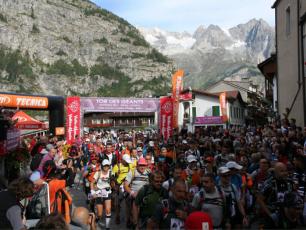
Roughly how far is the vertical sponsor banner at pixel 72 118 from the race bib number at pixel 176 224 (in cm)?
1654

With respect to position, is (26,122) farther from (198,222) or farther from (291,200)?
(198,222)

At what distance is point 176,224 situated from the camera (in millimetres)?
5336

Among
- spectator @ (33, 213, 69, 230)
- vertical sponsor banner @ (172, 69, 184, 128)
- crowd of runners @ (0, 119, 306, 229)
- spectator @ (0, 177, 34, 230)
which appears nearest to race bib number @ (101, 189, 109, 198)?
A: crowd of runners @ (0, 119, 306, 229)

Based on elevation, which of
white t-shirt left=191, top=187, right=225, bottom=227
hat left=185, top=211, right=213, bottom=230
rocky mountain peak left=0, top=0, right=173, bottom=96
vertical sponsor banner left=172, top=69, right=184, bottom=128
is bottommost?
white t-shirt left=191, top=187, right=225, bottom=227

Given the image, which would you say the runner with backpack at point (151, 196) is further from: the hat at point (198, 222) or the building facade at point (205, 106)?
the building facade at point (205, 106)

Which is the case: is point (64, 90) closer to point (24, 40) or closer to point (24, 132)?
point (24, 40)

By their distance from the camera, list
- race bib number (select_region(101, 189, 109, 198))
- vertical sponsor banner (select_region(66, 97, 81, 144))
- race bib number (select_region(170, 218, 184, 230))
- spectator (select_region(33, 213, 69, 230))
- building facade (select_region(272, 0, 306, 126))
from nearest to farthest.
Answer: spectator (select_region(33, 213, 69, 230))
race bib number (select_region(170, 218, 184, 230))
race bib number (select_region(101, 189, 109, 198))
building facade (select_region(272, 0, 306, 126))
vertical sponsor banner (select_region(66, 97, 81, 144))

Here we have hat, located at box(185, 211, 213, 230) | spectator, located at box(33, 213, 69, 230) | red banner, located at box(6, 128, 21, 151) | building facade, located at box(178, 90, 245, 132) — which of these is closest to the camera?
spectator, located at box(33, 213, 69, 230)

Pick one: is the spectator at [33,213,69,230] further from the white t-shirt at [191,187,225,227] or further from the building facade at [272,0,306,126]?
the building facade at [272,0,306,126]

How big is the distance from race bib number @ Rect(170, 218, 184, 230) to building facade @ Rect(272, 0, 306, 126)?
16586mm

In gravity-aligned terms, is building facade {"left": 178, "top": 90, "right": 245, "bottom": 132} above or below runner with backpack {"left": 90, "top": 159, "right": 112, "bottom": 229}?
above

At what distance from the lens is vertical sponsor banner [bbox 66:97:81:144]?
21500 mm

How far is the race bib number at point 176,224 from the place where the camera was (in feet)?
17.3

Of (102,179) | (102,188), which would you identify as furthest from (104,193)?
(102,179)
